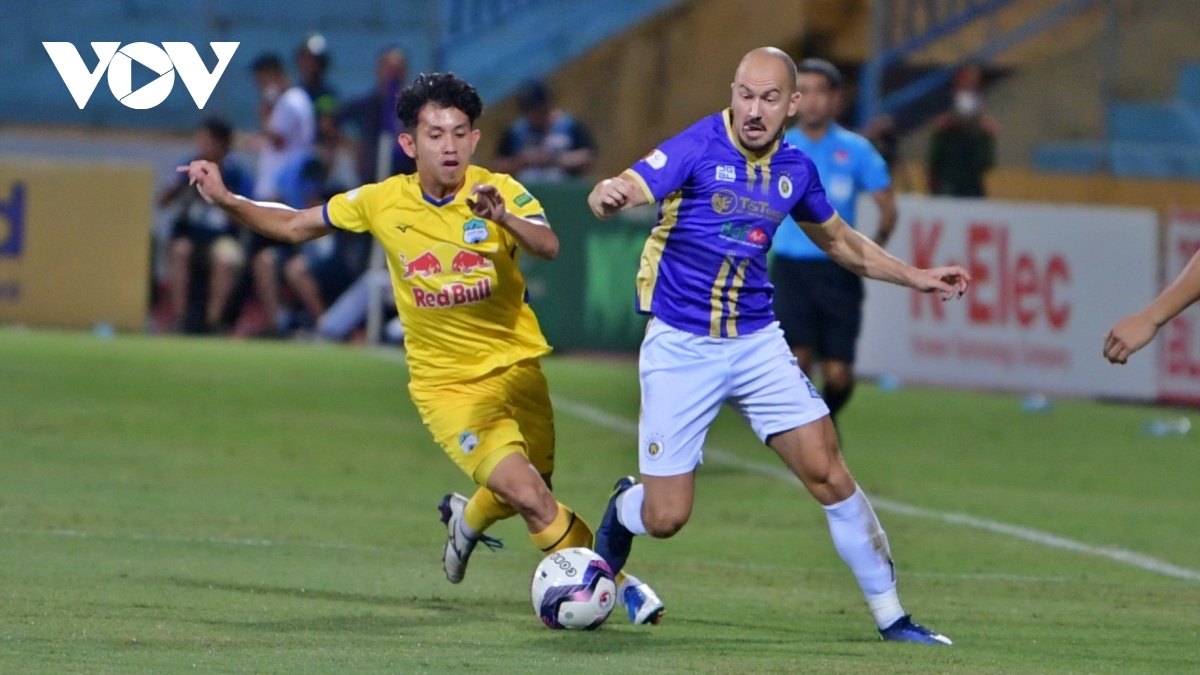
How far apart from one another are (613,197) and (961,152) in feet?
48.4

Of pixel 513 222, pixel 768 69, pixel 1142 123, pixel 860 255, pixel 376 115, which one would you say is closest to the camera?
pixel 513 222

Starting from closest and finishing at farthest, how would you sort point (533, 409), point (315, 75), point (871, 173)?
point (533, 409)
point (871, 173)
point (315, 75)

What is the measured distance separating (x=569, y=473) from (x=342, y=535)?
2894 millimetres

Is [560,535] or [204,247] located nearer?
[560,535]

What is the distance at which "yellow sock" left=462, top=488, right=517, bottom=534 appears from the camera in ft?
26.5

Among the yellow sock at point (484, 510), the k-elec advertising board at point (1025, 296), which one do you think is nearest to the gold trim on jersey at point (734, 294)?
the yellow sock at point (484, 510)

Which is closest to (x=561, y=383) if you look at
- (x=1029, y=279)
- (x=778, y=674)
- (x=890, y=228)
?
(x=1029, y=279)

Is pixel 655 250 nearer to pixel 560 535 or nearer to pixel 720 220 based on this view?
Result: pixel 720 220

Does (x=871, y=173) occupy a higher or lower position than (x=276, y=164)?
lower

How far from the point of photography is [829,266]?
12.2 metres

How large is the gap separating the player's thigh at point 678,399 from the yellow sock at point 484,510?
789 millimetres

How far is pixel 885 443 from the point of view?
14734 millimetres

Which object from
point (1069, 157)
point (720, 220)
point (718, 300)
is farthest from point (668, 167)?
point (1069, 157)

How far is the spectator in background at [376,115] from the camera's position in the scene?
21359 mm
